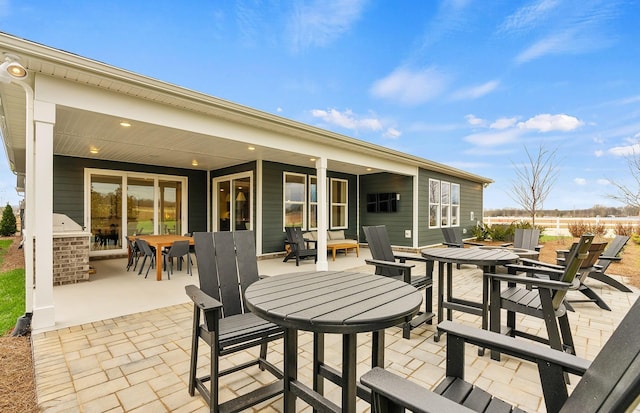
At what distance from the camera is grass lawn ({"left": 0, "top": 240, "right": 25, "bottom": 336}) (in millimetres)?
3336

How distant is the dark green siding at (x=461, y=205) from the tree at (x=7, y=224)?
19175 millimetres

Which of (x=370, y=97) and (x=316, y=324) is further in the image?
(x=370, y=97)

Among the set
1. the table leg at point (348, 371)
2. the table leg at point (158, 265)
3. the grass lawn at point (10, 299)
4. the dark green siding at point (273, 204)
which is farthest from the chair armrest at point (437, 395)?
the dark green siding at point (273, 204)

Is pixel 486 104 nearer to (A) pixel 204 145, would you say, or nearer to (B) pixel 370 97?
(B) pixel 370 97

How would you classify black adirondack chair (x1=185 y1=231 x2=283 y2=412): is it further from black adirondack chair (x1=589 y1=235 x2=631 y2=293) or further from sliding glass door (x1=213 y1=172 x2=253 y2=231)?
sliding glass door (x1=213 y1=172 x2=253 y2=231)

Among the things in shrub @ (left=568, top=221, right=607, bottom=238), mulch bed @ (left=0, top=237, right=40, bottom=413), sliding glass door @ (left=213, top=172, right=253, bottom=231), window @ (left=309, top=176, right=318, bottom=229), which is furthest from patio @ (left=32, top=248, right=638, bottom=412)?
shrub @ (left=568, top=221, right=607, bottom=238)

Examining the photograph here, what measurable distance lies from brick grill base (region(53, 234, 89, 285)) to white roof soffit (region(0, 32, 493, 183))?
2972 millimetres

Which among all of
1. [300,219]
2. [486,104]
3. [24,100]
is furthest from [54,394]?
[486,104]

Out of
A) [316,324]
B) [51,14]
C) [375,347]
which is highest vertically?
[51,14]

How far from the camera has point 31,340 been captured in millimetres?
2873

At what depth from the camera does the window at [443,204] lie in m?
10.1

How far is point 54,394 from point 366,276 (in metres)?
2.27

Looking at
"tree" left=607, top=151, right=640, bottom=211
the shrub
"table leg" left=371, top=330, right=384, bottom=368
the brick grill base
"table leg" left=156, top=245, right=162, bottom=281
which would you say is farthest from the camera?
the shrub

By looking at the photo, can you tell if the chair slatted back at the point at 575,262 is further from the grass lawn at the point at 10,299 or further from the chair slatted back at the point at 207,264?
the grass lawn at the point at 10,299
